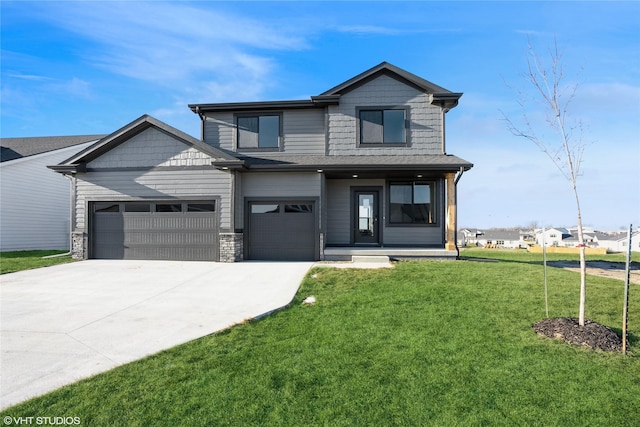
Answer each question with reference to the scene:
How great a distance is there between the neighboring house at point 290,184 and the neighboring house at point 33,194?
8.19 meters

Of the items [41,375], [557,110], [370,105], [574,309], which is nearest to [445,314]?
[574,309]

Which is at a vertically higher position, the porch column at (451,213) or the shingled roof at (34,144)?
the shingled roof at (34,144)

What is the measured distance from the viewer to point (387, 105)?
1262cm

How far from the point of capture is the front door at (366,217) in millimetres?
12977

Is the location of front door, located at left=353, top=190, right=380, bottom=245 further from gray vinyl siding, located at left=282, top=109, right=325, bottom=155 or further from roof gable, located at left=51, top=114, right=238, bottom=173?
roof gable, located at left=51, top=114, right=238, bottom=173

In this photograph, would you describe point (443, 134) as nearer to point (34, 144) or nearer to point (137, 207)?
point (137, 207)

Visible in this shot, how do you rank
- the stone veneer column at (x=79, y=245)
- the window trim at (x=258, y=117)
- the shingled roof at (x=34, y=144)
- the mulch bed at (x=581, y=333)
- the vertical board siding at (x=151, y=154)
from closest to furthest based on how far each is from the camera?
the mulch bed at (x=581, y=333) → the vertical board siding at (x=151, y=154) → the stone veneer column at (x=79, y=245) → the window trim at (x=258, y=117) → the shingled roof at (x=34, y=144)

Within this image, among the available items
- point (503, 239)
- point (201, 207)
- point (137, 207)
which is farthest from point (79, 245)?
point (503, 239)

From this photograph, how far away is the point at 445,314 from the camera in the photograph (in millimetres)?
5395

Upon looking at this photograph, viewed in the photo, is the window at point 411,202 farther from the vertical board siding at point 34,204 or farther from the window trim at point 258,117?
the vertical board siding at point 34,204

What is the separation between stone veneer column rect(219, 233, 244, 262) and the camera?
37.8ft

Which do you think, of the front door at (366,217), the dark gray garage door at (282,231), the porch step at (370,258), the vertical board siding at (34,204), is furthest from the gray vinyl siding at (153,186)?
the vertical board siding at (34,204)

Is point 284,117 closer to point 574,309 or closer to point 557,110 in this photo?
point 557,110

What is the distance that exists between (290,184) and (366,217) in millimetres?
3426
